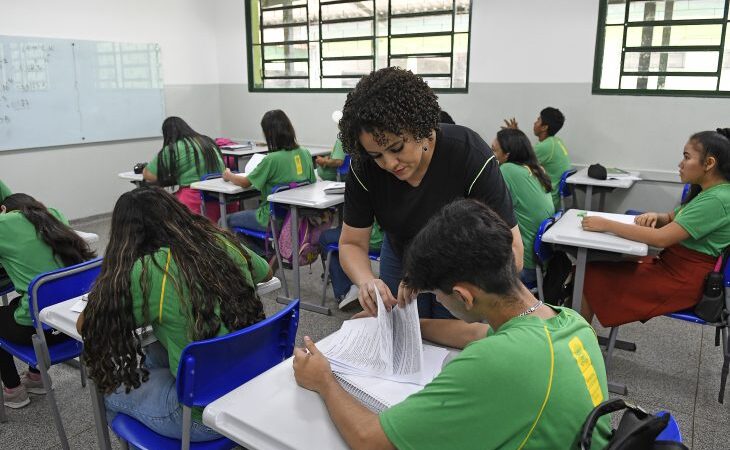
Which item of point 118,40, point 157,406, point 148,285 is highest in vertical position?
point 118,40

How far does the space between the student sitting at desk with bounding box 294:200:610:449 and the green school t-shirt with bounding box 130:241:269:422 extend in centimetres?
60

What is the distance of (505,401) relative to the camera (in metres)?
0.83

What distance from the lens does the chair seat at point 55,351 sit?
2.07 meters

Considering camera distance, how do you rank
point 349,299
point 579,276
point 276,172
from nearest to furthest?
point 579,276
point 349,299
point 276,172

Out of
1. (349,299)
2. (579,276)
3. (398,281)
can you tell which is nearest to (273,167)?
(349,299)

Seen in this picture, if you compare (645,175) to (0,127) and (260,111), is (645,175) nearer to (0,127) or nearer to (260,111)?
(260,111)

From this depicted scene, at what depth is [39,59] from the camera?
5.25 meters

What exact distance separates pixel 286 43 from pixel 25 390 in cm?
514

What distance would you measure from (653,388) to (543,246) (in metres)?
0.86

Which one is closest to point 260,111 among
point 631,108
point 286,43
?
point 286,43

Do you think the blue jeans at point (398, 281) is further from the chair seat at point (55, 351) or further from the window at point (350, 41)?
the window at point (350, 41)

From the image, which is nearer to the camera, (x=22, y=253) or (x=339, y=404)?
(x=339, y=404)

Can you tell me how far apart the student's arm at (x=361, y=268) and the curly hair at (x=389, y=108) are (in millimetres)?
359

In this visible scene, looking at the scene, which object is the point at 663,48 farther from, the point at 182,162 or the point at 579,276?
the point at 182,162
